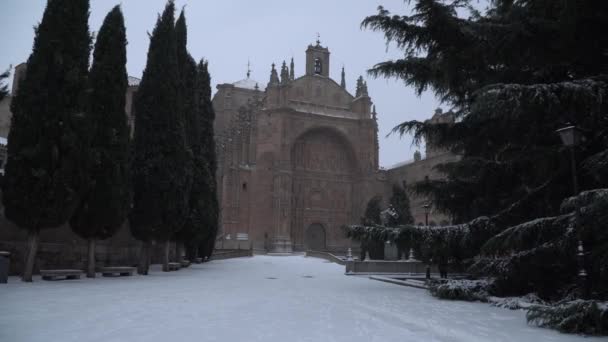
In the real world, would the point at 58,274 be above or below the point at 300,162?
below

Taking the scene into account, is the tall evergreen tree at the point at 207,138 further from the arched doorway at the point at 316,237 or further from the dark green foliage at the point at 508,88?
the arched doorway at the point at 316,237

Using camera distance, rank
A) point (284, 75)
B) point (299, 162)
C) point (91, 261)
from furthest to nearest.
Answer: point (299, 162) < point (284, 75) < point (91, 261)

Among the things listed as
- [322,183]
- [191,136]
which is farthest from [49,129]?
[322,183]

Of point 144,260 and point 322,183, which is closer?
point 144,260

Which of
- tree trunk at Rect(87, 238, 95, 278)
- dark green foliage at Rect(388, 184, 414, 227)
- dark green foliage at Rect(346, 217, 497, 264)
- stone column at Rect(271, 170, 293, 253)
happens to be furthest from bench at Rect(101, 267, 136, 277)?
stone column at Rect(271, 170, 293, 253)

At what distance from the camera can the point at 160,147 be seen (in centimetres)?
1397

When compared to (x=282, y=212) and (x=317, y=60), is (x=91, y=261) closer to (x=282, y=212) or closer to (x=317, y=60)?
(x=282, y=212)

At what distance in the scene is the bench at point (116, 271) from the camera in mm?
11852

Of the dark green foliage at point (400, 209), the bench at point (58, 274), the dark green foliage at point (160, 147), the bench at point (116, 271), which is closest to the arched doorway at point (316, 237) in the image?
the dark green foliage at point (400, 209)

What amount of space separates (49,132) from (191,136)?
292 inches

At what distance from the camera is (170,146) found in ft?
46.5

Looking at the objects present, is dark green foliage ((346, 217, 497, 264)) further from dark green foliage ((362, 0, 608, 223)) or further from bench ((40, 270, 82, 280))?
bench ((40, 270, 82, 280))

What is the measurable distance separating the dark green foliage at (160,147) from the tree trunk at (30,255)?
3.50 meters

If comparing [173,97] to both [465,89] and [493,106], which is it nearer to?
[465,89]
